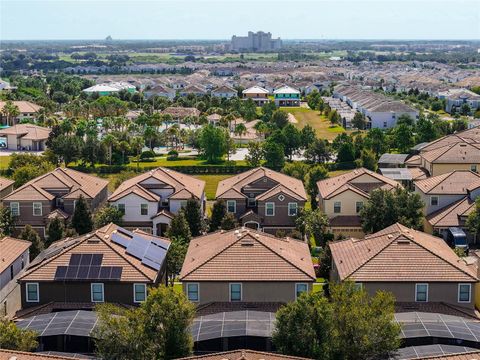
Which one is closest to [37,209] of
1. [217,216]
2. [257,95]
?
[217,216]

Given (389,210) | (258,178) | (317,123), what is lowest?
(317,123)

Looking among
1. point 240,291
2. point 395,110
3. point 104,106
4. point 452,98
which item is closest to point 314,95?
point 452,98

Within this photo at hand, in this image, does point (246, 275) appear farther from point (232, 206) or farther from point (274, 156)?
point (274, 156)

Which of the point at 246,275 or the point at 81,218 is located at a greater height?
the point at 246,275

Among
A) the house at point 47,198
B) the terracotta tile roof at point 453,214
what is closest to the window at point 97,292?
the house at point 47,198

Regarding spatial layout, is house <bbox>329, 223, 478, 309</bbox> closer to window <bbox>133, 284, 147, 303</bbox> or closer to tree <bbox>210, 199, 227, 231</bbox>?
window <bbox>133, 284, 147, 303</bbox>

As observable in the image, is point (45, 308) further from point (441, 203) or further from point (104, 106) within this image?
point (104, 106)

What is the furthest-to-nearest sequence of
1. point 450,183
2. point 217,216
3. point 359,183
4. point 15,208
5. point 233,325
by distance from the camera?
point 359,183 → point 450,183 → point 15,208 → point 217,216 → point 233,325

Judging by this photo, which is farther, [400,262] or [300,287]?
[400,262]
